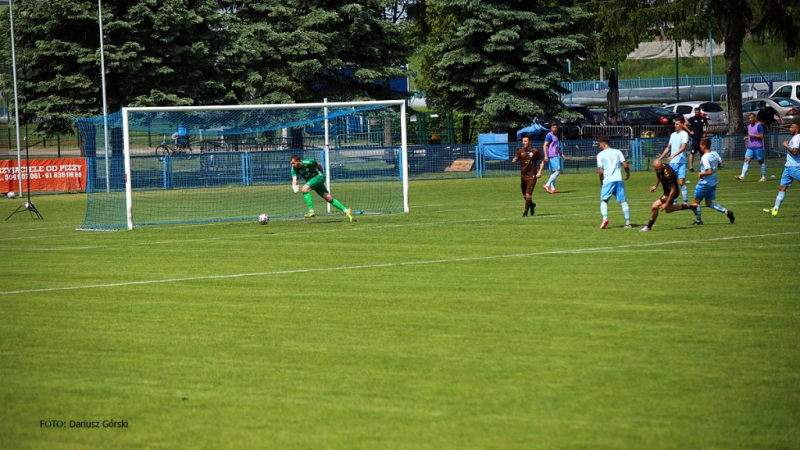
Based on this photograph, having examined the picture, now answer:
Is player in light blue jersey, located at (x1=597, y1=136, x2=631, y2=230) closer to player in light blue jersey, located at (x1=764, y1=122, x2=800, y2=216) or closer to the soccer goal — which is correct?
player in light blue jersey, located at (x1=764, y1=122, x2=800, y2=216)

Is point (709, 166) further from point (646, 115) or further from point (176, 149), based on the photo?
point (646, 115)

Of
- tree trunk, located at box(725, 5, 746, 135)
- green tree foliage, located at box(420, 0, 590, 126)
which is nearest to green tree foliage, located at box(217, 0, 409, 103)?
green tree foliage, located at box(420, 0, 590, 126)

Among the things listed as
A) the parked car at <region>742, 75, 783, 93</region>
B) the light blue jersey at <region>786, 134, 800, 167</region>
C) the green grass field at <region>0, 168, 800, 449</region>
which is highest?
the parked car at <region>742, 75, 783, 93</region>

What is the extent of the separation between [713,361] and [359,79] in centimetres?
3812

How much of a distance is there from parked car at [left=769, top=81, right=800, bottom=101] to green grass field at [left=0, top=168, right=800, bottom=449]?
40278 millimetres

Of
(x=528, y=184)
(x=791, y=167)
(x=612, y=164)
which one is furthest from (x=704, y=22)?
(x=612, y=164)

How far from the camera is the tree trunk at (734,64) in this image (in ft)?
140

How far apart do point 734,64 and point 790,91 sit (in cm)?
1404

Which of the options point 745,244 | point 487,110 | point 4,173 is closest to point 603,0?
point 487,110

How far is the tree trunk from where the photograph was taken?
4256cm

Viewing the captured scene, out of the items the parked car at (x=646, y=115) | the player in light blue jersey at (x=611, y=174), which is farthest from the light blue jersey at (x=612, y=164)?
the parked car at (x=646, y=115)

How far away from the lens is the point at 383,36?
46.6 metres

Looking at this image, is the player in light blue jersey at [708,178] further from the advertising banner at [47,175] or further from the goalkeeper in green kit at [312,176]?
the advertising banner at [47,175]

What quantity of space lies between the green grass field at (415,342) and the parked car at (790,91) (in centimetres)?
4028
